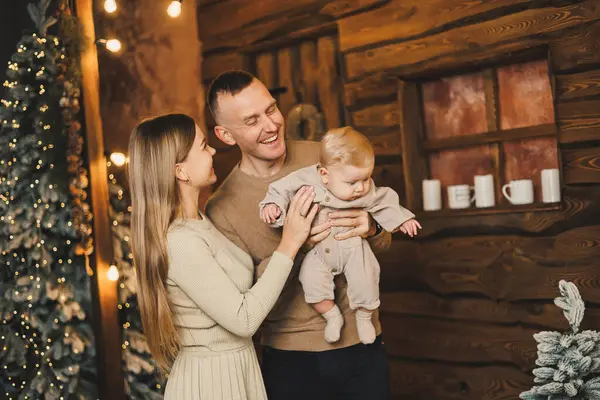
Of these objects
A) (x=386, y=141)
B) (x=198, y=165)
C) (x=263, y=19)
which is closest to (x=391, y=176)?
(x=386, y=141)

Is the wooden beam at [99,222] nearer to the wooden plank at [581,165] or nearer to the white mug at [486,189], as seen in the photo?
the white mug at [486,189]

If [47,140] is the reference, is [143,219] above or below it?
below

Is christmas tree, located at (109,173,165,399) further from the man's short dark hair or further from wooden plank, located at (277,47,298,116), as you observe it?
the man's short dark hair

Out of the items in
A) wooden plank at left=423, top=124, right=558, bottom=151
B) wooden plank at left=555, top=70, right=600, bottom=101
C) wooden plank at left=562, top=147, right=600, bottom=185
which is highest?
wooden plank at left=555, top=70, right=600, bottom=101

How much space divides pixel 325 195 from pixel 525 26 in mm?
1664

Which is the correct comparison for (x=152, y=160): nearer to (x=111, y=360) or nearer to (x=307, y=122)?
(x=307, y=122)

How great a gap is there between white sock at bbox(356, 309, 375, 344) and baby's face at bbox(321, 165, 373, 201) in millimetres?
410

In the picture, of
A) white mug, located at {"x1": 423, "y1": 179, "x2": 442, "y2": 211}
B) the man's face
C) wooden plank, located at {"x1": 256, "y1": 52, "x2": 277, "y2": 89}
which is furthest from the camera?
wooden plank, located at {"x1": 256, "y1": 52, "x2": 277, "y2": 89}

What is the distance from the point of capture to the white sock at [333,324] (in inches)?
96.3

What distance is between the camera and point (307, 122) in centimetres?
443

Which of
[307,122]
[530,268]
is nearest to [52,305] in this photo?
[307,122]

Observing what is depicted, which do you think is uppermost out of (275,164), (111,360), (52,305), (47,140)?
(47,140)

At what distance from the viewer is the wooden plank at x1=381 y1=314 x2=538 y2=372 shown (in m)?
3.64

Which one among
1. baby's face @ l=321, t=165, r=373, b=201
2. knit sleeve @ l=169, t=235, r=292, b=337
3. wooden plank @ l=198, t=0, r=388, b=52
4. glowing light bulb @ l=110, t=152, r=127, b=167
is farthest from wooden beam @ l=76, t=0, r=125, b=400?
baby's face @ l=321, t=165, r=373, b=201
